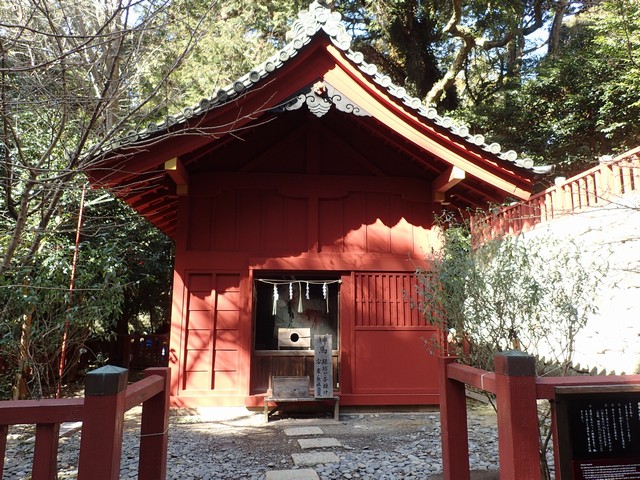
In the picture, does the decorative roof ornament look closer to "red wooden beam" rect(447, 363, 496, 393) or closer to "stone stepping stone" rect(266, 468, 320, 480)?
"red wooden beam" rect(447, 363, 496, 393)

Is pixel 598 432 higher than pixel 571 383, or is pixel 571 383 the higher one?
pixel 571 383

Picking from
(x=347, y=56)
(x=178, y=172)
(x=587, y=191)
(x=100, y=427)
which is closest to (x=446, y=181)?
(x=587, y=191)

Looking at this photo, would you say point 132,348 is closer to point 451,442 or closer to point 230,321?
point 230,321

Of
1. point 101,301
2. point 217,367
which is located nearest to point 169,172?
point 101,301

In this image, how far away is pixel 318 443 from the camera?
5340 millimetres

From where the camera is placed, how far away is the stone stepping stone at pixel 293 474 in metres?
4.21

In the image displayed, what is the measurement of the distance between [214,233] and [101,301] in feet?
6.20

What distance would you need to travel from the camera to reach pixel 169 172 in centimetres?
638

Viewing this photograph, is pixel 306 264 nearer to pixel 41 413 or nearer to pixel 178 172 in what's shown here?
pixel 178 172

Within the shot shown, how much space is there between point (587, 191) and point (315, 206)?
14.2 ft

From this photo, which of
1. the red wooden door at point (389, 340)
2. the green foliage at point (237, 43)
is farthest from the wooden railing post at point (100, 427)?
the green foliage at point (237, 43)

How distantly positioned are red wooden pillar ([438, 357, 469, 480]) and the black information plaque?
1.06m

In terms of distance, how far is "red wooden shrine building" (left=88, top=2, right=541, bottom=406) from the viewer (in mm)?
6484

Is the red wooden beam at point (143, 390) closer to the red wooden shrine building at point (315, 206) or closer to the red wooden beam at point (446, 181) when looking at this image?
the red wooden shrine building at point (315, 206)
